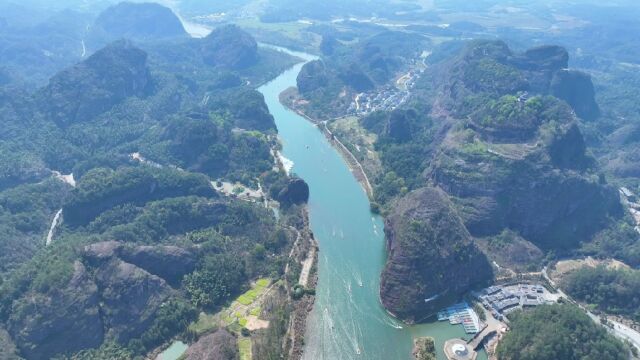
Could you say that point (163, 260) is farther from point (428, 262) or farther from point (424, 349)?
→ point (428, 262)

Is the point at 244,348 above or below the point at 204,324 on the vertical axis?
above

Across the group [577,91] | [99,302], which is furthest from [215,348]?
[577,91]

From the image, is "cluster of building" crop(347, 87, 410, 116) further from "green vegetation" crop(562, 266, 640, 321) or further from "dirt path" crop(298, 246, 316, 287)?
"green vegetation" crop(562, 266, 640, 321)

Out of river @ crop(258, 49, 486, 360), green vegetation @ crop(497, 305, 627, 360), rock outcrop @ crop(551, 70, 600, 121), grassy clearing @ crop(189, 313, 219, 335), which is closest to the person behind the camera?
green vegetation @ crop(497, 305, 627, 360)

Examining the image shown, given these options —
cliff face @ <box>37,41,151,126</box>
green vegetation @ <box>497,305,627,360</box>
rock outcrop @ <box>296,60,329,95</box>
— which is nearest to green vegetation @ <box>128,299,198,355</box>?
green vegetation @ <box>497,305,627,360</box>

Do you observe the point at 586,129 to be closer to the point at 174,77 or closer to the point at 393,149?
the point at 393,149

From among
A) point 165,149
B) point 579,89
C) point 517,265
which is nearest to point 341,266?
point 517,265
